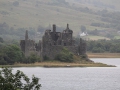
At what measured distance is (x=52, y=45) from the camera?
107 metres

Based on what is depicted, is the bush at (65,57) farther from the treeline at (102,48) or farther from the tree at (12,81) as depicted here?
the tree at (12,81)

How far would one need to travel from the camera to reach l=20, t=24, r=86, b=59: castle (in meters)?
106

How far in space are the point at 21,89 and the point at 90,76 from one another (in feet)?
134

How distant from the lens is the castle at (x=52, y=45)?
349 feet

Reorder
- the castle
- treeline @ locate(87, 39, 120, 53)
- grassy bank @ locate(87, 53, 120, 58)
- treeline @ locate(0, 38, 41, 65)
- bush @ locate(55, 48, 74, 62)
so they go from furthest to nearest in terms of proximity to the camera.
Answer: treeline @ locate(87, 39, 120, 53)
grassy bank @ locate(87, 53, 120, 58)
the castle
bush @ locate(55, 48, 74, 62)
treeline @ locate(0, 38, 41, 65)

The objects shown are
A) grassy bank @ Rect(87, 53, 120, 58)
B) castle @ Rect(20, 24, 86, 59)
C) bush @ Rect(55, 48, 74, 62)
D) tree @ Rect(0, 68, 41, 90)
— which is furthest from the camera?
grassy bank @ Rect(87, 53, 120, 58)

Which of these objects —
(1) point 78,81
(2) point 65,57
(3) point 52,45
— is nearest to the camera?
(1) point 78,81

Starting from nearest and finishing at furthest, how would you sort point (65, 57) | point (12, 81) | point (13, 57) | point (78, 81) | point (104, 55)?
1. point (12, 81)
2. point (78, 81)
3. point (13, 57)
4. point (65, 57)
5. point (104, 55)

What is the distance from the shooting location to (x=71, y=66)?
10000 centimetres

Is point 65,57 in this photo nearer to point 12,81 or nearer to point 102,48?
point 102,48

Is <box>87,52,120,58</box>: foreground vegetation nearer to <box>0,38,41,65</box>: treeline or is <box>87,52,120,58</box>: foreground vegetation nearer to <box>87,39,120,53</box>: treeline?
<box>87,39,120,53</box>: treeline

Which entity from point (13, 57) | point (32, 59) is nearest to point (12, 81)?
point (13, 57)

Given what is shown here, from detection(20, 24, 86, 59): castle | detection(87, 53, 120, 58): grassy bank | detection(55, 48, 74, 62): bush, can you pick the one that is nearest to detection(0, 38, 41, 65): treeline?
detection(55, 48, 74, 62): bush

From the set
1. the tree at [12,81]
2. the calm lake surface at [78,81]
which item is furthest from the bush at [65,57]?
the tree at [12,81]
